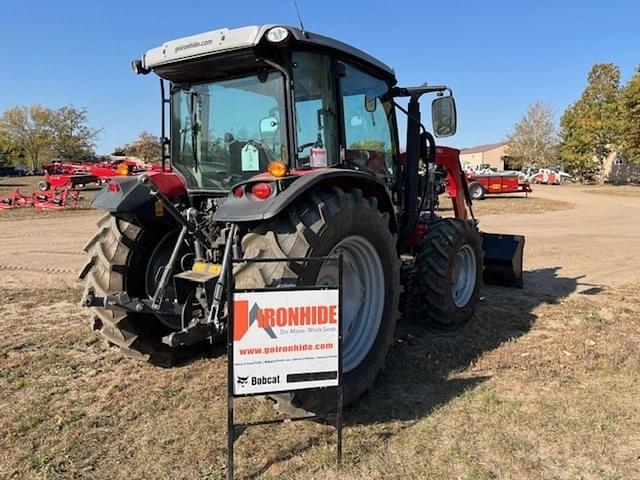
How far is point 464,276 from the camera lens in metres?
6.42

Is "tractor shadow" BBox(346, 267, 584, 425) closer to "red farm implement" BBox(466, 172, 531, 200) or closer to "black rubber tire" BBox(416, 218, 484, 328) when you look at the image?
"black rubber tire" BBox(416, 218, 484, 328)

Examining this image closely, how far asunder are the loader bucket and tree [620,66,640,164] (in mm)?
37891

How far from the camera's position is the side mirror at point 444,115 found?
5.60 metres

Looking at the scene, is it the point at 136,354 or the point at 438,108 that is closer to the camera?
the point at 136,354

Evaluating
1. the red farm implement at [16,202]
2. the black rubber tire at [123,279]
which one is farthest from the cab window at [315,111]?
the red farm implement at [16,202]

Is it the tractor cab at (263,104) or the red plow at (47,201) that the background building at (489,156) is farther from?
the tractor cab at (263,104)

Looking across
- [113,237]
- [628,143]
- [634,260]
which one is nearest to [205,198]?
[113,237]

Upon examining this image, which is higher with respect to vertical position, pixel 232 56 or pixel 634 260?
pixel 232 56

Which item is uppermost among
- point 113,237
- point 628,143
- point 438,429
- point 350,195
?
point 628,143

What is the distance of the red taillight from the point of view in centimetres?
350

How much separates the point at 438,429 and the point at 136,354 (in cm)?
241

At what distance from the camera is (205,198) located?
15.3ft

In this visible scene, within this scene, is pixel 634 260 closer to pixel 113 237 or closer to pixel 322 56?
pixel 322 56

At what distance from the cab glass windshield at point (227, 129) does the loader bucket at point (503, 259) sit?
185 inches
